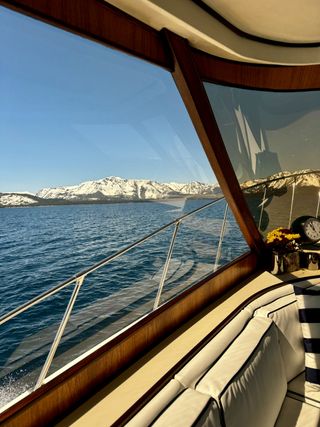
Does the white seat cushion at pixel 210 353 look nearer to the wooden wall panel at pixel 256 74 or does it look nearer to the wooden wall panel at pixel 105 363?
the wooden wall panel at pixel 105 363

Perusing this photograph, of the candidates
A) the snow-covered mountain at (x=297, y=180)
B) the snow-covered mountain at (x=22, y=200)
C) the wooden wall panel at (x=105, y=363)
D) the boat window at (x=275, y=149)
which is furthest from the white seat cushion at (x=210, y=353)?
the snow-covered mountain at (x=22, y=200)

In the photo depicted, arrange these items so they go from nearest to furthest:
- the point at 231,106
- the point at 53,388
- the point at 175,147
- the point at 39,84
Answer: the point at 53,388 < the point at 231,106 < the point at 39,84 < the point at 175,147

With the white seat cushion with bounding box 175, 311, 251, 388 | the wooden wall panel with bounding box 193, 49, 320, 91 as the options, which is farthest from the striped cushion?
the wooden wall panel with bounding box 193, 49, 320, 91

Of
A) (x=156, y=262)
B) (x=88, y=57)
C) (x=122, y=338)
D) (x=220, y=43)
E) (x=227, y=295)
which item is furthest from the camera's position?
(x=88, y=57)

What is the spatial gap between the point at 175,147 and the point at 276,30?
29.8 metres

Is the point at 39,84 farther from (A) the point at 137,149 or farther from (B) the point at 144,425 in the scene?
(B) the point at 144,425

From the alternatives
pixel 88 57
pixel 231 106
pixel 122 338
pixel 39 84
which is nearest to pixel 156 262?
pixel 231 106

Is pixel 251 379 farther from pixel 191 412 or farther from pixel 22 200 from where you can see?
pixel 22 200

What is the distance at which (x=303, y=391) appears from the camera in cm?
115

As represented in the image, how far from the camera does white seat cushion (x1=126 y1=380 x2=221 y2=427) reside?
0.66 m

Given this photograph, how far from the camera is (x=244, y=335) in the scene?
1.03 meters

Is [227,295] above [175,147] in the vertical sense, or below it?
below

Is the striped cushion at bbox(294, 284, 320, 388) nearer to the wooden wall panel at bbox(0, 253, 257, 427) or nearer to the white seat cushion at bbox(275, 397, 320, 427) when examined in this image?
the white seat cushion at bbox(275, 397, 320, 427)

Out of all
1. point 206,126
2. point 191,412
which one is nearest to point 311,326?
point 191,412
